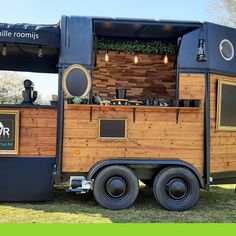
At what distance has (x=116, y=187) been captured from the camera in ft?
22.1

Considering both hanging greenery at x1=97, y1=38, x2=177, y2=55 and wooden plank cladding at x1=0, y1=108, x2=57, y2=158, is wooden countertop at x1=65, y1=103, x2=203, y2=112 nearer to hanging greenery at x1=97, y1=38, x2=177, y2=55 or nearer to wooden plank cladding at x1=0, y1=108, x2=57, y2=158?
wooden plank cladding at x1=0, y1=108, x2=57, y2=158

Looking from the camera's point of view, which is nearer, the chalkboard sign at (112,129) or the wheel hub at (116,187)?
the wheel hub at (116,187)

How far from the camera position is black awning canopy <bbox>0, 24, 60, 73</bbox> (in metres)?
6.63

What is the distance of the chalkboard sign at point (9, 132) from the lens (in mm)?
6832

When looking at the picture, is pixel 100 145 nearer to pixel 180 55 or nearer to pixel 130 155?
pixel 130 155

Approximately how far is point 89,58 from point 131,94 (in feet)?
8.27

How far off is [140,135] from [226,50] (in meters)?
2.37

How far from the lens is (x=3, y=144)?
6.84 meters

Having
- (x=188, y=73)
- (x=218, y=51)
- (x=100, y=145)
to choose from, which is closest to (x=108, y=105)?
(x=100, y=145)

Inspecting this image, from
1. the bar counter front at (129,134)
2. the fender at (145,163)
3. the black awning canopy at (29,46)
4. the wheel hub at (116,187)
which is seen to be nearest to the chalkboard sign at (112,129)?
the bar counter front at (129,134)

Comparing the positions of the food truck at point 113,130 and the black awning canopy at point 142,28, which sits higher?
the black awning canopy at point 142,28

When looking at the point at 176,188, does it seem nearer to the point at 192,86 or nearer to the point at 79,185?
the point at 79,185

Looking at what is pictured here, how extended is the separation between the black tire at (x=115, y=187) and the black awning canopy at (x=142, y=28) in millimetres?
2621

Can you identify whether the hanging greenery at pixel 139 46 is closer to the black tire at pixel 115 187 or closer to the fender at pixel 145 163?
the fender at pixel 145 163
